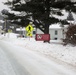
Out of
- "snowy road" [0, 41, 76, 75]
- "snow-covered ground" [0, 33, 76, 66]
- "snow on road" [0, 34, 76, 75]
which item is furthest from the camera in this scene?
"snow-covered ground" [0, 33, 76, 66]

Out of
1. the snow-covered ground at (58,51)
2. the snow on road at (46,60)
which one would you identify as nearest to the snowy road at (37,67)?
the snow on road at (46,60)

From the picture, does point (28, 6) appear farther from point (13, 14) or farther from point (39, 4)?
point (13, 14)

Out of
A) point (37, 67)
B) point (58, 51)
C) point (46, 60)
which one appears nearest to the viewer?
point (37, 67)

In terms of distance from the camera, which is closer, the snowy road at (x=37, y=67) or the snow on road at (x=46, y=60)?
the snowy road at (x=37, y=67)

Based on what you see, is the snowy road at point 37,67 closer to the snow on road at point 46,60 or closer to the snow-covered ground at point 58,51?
the snow on road at point 46,60

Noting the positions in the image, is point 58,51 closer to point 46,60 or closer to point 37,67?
point 46,60

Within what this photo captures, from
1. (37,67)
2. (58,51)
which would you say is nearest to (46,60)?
(37,67)

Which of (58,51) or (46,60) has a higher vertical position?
(58,51)

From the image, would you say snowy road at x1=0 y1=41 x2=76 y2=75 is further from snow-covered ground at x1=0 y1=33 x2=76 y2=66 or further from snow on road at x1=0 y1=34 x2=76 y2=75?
snow-covered ground at x1=0 y1=33 x2=76 y2=66

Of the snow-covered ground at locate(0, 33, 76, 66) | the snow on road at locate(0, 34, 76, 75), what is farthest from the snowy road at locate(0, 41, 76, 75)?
the snow-covered ground at locate(0, 33, 76, 66)

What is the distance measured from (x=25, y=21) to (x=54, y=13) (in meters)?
4.21

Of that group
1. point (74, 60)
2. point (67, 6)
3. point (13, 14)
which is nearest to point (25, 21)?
point (13, 14)

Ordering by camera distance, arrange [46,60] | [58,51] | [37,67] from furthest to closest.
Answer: [58,51] < [46,60] < [37,67]

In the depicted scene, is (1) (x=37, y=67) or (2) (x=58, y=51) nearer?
(1) (x=37, y=67)
